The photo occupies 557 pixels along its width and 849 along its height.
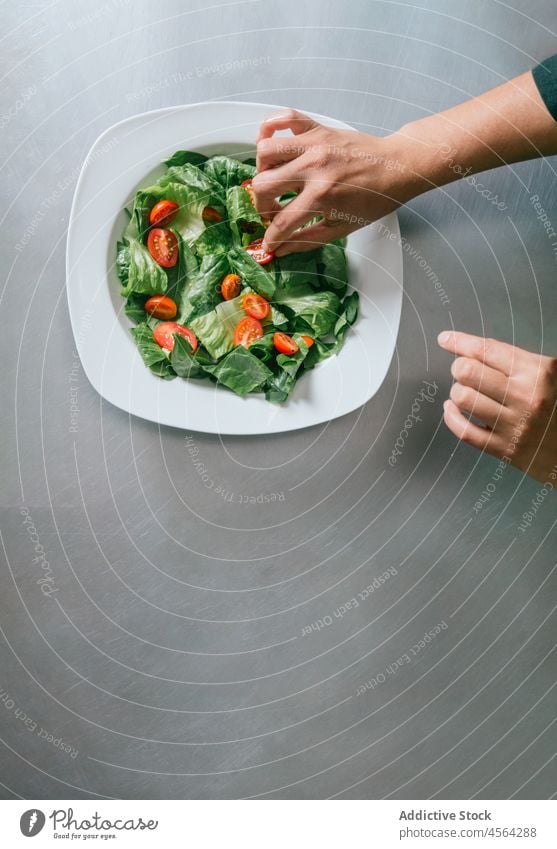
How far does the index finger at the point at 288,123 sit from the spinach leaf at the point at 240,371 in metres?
0.20

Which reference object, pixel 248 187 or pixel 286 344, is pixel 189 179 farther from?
pixel 286 344

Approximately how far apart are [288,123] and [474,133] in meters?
0.19

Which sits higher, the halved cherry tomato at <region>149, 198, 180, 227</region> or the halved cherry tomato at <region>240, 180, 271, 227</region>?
the halved cherry tomato at <region>240, 180, 271, 227</region>

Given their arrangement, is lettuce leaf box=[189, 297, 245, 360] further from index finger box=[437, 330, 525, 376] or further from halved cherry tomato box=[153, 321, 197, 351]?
index finger box=[437, 330, 525, 376]

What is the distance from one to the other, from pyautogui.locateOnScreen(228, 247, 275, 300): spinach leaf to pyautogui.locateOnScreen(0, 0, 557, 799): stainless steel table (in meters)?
0.15

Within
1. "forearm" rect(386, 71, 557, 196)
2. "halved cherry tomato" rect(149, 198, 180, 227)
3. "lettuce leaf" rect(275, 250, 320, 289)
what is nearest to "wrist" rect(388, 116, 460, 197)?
"forearm" rect(386, 71, 557, 196)

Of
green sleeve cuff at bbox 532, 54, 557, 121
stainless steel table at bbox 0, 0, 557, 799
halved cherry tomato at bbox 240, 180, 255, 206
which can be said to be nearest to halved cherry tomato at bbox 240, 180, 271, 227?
halved cherry tomato at bbox 240, 180, 255, 206

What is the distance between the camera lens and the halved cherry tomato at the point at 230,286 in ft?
2.08

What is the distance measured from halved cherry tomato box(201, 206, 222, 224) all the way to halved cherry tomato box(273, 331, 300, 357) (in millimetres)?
131

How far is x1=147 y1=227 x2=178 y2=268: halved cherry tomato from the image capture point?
2.06 feet

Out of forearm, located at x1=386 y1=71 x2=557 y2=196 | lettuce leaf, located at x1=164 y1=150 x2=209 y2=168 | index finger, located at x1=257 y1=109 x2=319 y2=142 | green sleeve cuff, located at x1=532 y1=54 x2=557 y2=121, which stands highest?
green sleeve cuff, located at x1=532 y1=54 x2=557 y2=121

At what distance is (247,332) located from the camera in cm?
64

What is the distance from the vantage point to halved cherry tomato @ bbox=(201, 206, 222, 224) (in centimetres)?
64

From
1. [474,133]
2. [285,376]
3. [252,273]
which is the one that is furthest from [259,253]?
[474,133]
